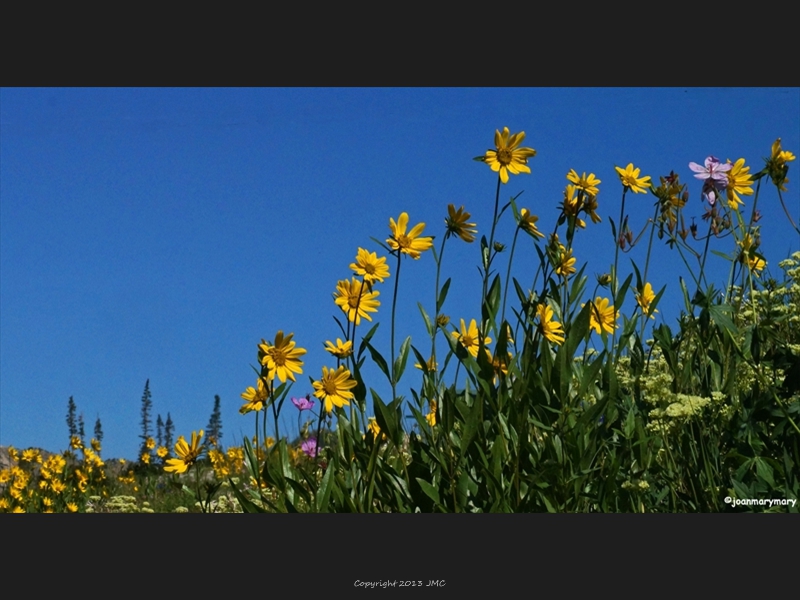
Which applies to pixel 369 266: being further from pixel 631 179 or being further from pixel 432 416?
pixel 631 179

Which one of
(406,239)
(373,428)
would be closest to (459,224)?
(406,239)

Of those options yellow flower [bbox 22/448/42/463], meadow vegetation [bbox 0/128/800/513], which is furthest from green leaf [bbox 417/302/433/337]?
yellow flower [bbox 22/448/42/463]

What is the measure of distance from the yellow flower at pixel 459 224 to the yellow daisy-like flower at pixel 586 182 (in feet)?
1.06

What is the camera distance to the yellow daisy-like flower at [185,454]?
2.09 m

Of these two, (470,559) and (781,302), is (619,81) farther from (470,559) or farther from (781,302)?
(470,559)

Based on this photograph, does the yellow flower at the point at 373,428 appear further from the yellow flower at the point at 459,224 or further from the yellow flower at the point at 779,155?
the yellow flower at the point at 779,155

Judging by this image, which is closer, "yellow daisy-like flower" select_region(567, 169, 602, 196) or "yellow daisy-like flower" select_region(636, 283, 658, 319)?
"yellow daisy-like flower" select_region(567, 169, 602, 196)

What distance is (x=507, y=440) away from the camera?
2.06 meters

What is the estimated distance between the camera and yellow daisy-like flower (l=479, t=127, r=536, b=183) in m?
1.97

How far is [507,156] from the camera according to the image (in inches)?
78.0

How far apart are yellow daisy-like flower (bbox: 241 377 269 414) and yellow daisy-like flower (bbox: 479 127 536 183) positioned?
795 mm

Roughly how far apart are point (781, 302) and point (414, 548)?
4.30ft

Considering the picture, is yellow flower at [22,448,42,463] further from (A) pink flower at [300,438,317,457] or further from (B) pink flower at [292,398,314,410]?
(B) pink flower at [292,398,314,410]

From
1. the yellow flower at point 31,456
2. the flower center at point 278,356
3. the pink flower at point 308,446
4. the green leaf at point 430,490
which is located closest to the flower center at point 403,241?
the flower center at point 278,356
